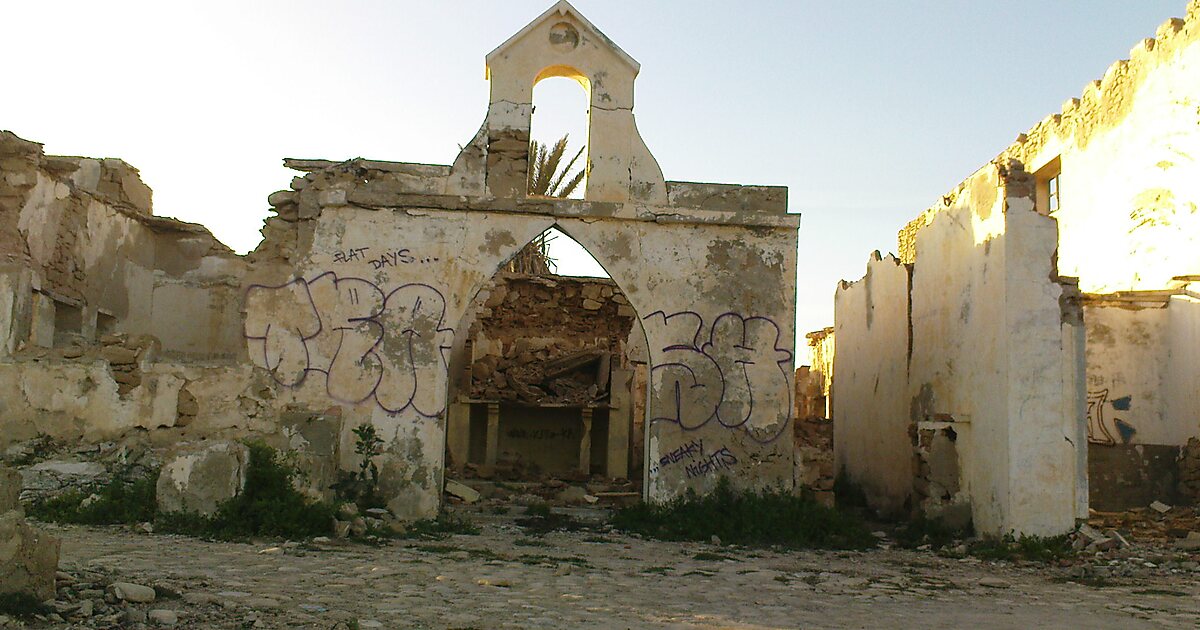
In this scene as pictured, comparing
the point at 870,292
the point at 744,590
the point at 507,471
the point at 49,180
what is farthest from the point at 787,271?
the point at 49,180

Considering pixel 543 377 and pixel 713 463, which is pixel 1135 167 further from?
pixel 543 377

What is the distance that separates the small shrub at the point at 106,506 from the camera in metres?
8.24

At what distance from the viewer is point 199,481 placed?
26.9ft

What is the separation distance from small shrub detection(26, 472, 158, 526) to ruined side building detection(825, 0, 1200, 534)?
7577 millimetres

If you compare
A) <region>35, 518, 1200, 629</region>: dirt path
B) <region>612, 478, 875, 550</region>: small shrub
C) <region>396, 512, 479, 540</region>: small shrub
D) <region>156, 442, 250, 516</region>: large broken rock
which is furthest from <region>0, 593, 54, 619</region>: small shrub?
<region>612, 478, 875, 550</region>: small shrub

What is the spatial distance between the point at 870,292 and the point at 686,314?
13.9 ft

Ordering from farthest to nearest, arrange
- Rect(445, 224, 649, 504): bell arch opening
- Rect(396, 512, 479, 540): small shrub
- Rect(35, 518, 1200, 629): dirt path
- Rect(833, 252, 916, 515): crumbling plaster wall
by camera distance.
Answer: Rect(445, 224, 649, 504): bell arch opening
Rect(833, 252, 916, 515): crumbling plaster wall
Rect(396, 512, 479, 540): small shrub
Rect(35, 518, 1200, 629): dirt path

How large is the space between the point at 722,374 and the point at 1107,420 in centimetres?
622

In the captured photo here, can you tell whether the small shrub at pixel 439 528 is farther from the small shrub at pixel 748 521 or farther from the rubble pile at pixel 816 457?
the rubble pile at pixel 816 457

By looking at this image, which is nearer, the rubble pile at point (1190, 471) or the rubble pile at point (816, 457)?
the rubble pile at point (816, 457)

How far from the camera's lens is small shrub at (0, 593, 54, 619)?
412 centimetres

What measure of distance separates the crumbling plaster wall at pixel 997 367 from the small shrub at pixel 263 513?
6.09 m

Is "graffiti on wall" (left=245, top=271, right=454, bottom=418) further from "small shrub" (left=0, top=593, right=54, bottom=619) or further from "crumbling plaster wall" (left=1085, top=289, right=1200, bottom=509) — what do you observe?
"crumbling plaster wall" (left=1085, top=289, right=1200, bottom=509)

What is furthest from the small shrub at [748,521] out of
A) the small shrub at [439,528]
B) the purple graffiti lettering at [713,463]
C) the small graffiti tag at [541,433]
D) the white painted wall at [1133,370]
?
the small graffiti tag at [541,433]
